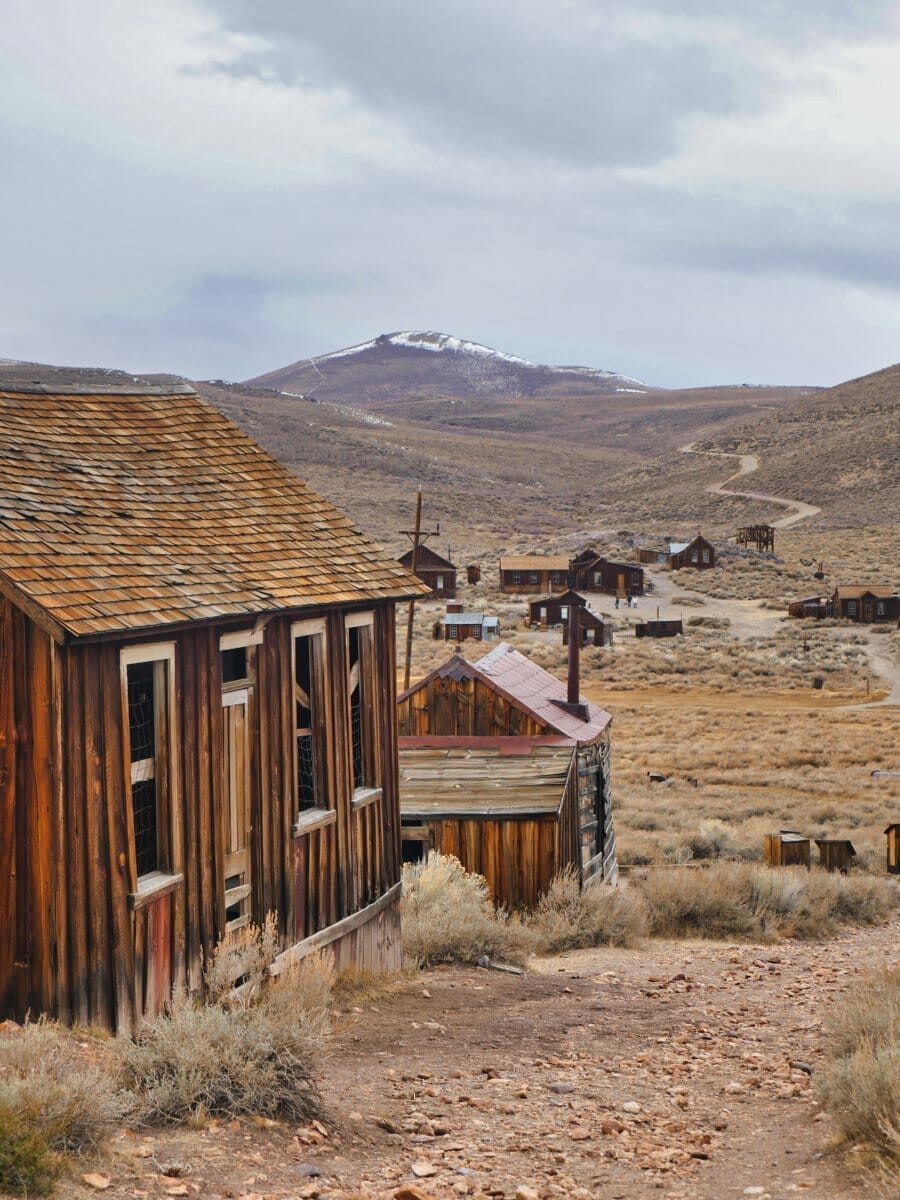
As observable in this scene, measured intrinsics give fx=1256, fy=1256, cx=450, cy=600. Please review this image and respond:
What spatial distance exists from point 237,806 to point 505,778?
Answer: 24.6 feet

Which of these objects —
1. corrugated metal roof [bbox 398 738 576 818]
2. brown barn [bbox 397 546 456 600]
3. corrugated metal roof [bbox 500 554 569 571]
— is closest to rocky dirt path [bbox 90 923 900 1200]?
corrugated metal roof [bbox 398 738 576 818]

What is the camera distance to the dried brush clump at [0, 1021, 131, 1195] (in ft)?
16.1

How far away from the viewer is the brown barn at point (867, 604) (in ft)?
180

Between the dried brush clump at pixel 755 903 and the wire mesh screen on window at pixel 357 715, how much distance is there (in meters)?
5.53

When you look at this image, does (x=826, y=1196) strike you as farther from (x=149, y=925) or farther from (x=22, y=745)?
(x=22, y=745)

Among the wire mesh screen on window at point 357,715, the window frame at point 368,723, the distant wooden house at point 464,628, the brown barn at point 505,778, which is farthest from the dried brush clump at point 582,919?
the distant wooden house at point 464,628

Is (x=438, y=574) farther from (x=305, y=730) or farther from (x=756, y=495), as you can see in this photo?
(x=305, y=730)

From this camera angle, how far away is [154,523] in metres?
9.13

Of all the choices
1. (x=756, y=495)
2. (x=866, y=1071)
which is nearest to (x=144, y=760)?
(x=866, y=1071)

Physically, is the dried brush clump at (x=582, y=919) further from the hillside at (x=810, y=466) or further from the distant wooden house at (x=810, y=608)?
the hillside at (x=810, y=466)

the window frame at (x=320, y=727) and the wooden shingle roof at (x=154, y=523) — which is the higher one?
the wooden shingle roof at (x=154, y=523)

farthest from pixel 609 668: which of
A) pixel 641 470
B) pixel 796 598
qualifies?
pixel 641 470

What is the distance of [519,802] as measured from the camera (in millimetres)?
15219

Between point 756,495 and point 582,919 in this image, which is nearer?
point 582,919
